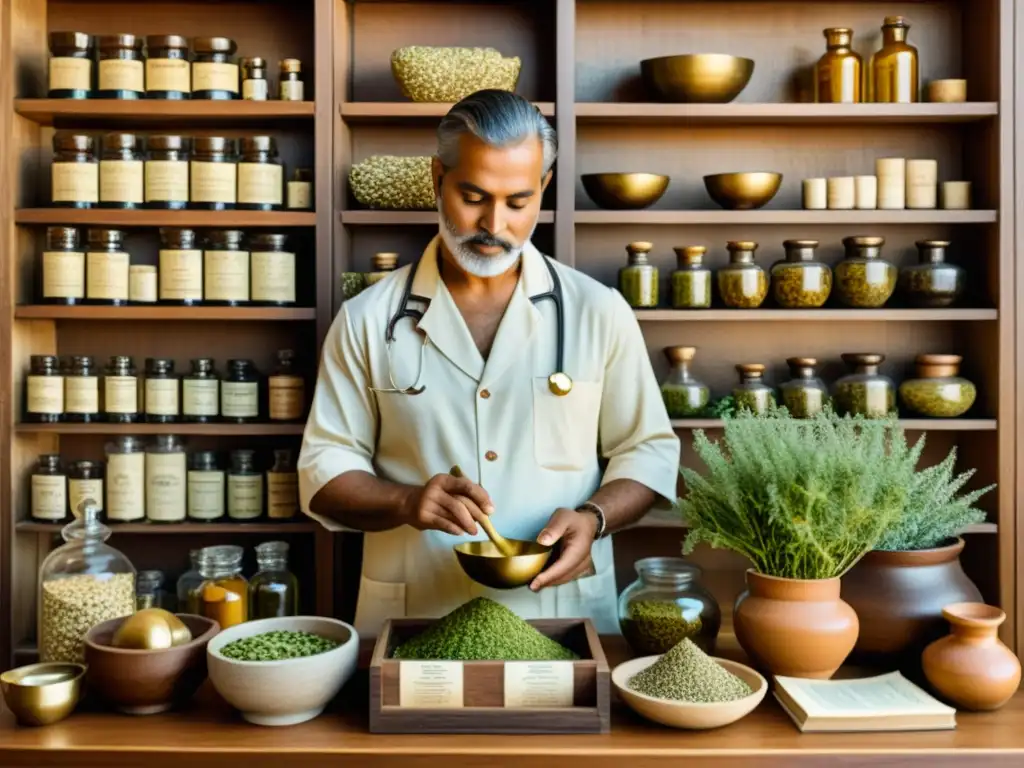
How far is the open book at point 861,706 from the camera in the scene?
1.41 m

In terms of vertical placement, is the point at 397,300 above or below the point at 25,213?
below

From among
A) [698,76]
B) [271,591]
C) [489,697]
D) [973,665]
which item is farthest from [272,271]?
[973,665]

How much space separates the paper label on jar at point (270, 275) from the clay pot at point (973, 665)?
6.20 feet

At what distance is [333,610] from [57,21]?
1815mm

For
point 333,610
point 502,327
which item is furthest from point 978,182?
point 333,610

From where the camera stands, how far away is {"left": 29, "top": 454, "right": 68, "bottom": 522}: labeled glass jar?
2848 mm

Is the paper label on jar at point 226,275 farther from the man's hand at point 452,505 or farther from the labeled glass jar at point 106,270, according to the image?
the man's hand at point 452,505

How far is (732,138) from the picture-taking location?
3.05 m

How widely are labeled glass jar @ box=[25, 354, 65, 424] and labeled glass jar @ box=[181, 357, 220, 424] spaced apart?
32 centimetres

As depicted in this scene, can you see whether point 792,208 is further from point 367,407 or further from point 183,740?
point 183,740

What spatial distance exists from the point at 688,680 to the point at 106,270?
202 cm

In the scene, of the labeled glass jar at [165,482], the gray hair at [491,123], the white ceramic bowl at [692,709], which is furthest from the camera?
the labeled glass jar at [165,482]

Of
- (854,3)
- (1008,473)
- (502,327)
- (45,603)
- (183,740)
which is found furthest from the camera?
(854,3)

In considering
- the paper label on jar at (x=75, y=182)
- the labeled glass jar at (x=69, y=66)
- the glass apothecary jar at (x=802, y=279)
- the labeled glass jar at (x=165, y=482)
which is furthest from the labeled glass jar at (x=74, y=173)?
the glass apothecary jar at (x=802, y=279)
